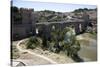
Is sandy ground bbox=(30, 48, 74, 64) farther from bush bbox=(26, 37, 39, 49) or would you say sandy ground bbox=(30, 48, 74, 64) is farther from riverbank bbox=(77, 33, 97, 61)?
riverbank bbox=(77, 33, 97, 61)

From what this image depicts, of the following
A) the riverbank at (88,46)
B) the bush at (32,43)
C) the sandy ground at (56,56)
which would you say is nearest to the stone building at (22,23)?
the bush at (32,43)

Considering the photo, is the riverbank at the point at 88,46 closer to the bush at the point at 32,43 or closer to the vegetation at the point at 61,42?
the vegetation at the point at 61,42

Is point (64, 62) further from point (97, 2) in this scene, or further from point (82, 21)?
point (97, 2)

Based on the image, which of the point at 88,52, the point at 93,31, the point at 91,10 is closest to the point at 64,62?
the point at 88,52

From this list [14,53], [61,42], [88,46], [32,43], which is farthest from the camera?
[88,46]

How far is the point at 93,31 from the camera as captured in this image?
255 centimetres

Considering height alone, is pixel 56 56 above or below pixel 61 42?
below

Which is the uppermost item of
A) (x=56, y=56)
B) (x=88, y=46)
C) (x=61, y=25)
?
(x=61, y=25)

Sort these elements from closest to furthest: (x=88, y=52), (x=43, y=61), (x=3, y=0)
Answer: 1. (x=3, y=0)
2. (x=43, y=61)
3. (x=88, y=52)

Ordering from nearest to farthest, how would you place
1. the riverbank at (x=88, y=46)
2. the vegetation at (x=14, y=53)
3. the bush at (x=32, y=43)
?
1. the vegetation at (x=14, y=53)
2. the bush at (x=32, y=43)
3. the riverbank at (x=88, y=46)

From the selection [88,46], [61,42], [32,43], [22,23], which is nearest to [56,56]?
[61,42]

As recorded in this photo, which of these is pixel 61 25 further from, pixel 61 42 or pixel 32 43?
pixel 32 43

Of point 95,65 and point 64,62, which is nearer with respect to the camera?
point 64,62

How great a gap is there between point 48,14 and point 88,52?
0.81m
